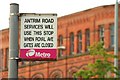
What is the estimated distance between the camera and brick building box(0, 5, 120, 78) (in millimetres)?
48312

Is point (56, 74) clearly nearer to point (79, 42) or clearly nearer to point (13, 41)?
point (79, 42)

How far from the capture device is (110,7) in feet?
158

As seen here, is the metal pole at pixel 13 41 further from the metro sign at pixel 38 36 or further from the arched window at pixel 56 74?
the arched window at pixel 56 74

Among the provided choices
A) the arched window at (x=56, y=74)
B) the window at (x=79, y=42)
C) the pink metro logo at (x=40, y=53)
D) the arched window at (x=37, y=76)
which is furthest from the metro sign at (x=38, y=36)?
the arched window at (x=37, y=76)

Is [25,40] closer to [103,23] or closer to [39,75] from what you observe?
[103,23]

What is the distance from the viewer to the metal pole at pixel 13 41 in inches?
266

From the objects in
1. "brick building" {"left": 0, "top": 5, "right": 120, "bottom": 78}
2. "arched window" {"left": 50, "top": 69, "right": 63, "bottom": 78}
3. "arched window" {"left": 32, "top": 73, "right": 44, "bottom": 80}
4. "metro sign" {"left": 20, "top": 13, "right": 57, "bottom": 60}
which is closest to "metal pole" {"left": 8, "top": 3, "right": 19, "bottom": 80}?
"metro sign" {"left": 20, "top": 13, "right": 57, "bottom": 60}

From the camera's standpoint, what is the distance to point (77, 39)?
2078 inches

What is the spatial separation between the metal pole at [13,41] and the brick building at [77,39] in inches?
1624

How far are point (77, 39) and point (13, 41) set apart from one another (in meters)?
46.1

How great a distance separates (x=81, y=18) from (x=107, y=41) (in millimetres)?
4421

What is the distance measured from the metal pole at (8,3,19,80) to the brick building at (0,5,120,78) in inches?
1624

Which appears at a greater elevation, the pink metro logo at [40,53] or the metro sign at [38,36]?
the metro sign at [38,36]

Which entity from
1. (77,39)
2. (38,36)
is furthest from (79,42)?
(38,36)
